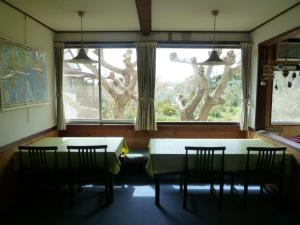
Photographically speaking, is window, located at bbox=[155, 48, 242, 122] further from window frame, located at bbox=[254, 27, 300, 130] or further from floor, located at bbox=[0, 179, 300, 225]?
floor, located at bbox=[0, 179, 300, 225]

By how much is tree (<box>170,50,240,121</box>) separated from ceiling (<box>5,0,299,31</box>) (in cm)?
85

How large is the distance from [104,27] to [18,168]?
2.60 meters

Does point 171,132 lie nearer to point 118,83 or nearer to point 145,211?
point 118,83

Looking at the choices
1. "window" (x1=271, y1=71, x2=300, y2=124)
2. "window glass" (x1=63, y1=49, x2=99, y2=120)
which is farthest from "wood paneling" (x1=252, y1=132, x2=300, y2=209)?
"window glass" (x1=63, y1=49, x2=99, y2=120)

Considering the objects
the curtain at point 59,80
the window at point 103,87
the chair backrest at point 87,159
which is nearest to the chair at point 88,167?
the chair backrest at point 87,159

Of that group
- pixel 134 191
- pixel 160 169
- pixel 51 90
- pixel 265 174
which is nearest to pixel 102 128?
pixel 51 90

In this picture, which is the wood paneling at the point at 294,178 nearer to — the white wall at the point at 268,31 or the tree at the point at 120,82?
the white wall at the point at 268,31

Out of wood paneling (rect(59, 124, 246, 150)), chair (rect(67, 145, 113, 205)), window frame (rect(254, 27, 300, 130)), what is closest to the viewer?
chair (rect(67, 145, 113, 205))

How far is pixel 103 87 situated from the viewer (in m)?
4.73

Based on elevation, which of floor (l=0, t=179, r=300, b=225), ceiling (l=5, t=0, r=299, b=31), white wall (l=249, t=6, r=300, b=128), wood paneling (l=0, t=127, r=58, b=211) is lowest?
floor (l=0, t=179, r=300, b=225)

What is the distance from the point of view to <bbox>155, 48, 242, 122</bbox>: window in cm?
465

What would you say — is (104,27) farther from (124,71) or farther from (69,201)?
(69,201)

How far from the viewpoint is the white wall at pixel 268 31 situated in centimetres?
315

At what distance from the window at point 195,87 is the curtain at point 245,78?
0.20 meters
